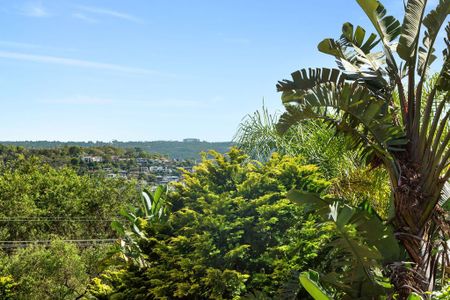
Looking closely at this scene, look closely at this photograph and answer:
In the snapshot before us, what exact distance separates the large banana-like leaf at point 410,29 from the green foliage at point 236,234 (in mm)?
2385

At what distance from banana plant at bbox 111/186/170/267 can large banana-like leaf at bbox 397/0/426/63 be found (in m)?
4.77

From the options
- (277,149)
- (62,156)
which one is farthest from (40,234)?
(62,156)

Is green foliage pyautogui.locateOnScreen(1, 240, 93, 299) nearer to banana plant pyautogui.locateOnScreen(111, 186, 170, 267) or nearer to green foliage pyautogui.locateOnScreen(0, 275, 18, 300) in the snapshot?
green foliage pyautogui.locateOnScreen(0, 275, 18, 300)

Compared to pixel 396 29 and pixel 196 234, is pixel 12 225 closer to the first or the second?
pixel 196 234

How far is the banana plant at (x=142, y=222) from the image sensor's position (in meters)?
9.23

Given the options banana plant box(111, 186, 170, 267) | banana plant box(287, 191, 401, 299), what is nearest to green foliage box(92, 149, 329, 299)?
banana plant box(111, 186, 170, 267)

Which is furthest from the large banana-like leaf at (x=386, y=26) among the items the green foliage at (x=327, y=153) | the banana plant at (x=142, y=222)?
the banana plant at (x=142, y=222)

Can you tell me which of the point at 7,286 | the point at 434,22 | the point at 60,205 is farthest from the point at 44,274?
the point at 434,22

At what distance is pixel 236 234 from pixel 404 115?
9.40ft

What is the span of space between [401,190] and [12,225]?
18118 millimetres

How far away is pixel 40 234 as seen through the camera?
814 inches

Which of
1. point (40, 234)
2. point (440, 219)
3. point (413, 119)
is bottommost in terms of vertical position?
point (40, 234)

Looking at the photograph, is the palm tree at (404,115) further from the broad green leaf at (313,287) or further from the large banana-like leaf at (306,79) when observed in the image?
the broad green leaf at (313,287)

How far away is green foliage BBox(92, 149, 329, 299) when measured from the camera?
7438mm
